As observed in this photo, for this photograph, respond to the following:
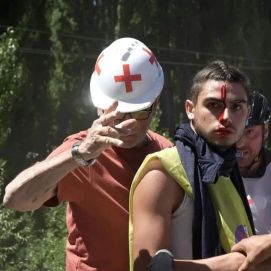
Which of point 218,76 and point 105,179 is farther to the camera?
point 105,179

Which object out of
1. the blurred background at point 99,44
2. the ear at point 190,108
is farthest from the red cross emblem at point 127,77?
the blurred background at point 99,44

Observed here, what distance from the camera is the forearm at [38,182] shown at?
233 cm

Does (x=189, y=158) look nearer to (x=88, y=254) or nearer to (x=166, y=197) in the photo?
(x=166, y=197)

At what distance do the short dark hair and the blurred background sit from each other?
14936 millimetres

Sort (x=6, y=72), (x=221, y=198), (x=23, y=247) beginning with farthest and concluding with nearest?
(x=6, y=72) → (x=23, y=247) → (x=221, y=198)

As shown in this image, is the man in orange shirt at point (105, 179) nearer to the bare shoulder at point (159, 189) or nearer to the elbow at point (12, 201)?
the elbow at point (12, 201)

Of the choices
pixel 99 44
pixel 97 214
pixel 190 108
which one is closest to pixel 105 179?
pixel 97 214

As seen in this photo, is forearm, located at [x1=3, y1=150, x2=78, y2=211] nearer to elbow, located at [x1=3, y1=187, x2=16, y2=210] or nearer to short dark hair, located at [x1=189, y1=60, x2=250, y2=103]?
elbow, located at [x1=3, y1=187, x2=16, y2=210]

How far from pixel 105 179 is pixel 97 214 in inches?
5.0

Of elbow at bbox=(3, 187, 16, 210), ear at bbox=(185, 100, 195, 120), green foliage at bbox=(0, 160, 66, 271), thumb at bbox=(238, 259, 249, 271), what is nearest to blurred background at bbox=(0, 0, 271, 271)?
green foliage at bbox=(0, 160, 66, 271)

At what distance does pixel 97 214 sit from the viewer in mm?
2547

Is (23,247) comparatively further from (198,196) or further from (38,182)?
(198,196)

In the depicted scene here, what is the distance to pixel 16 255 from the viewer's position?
284 inches

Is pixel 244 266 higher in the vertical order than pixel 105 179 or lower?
lower
